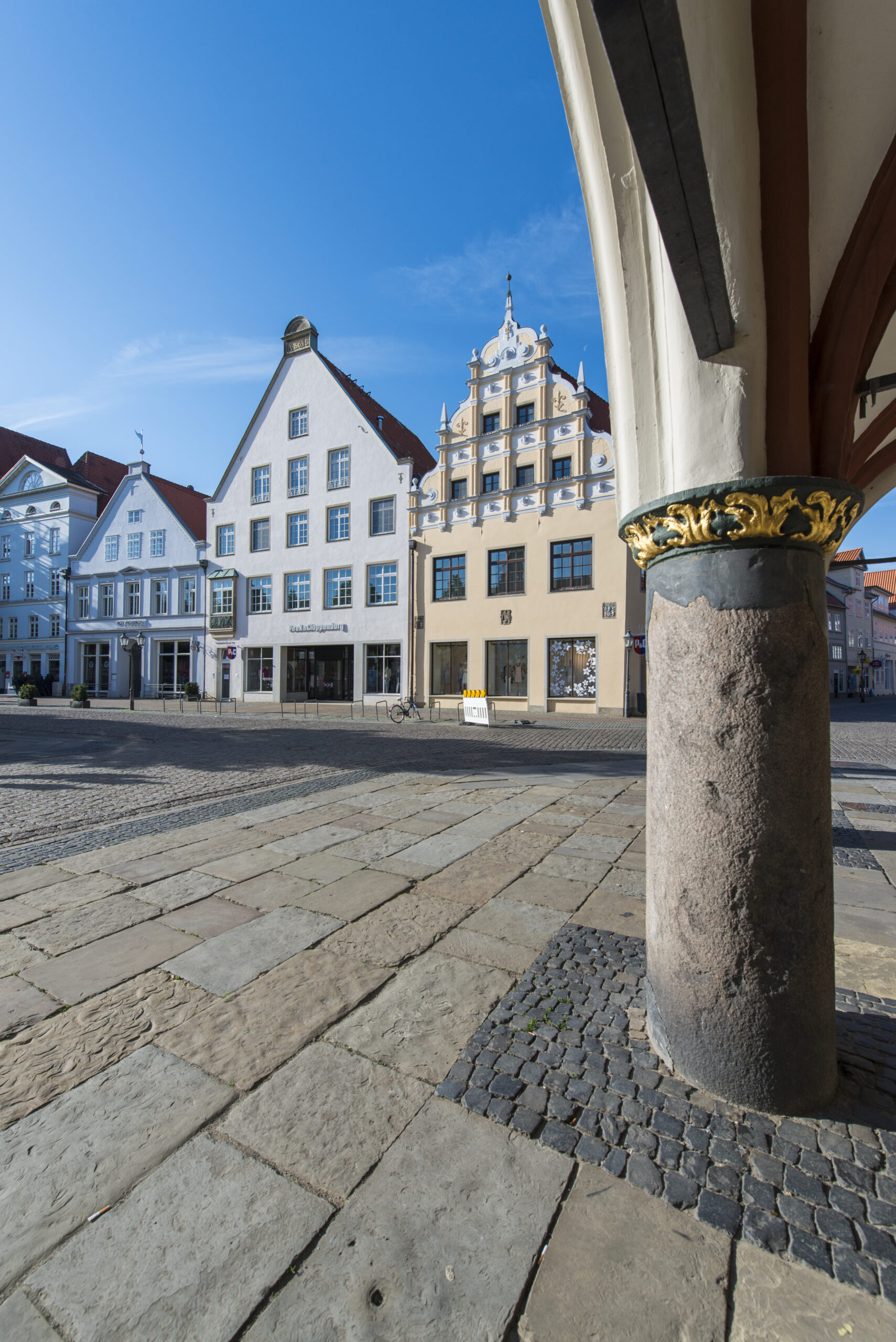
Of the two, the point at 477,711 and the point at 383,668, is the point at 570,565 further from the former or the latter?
the point at 383,668

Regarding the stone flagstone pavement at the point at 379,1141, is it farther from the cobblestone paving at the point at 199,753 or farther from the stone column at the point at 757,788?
the cobblestone paving at the point at 199,753

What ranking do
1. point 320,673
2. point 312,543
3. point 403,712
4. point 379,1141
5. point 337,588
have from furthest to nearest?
1. point 320,673
2. point 312,543
3. point 337,588
4. point 403,712
5. point 379,1141

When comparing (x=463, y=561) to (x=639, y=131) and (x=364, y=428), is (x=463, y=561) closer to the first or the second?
(x=364, y=428)

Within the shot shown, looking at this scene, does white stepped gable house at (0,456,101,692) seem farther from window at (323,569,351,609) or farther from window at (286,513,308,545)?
window at (323,569,351,609)

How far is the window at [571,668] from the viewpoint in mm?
21234

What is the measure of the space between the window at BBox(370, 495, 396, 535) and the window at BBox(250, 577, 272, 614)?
6620 millimetres

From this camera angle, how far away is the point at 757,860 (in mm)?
1889

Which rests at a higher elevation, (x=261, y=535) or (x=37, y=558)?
(x=37, y=558)

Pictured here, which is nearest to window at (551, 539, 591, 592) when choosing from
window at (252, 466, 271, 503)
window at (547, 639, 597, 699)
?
window at (547, 639, 597, 699)

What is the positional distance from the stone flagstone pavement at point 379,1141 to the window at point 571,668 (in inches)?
699

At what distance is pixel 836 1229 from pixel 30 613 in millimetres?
48170

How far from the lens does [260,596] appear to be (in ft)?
99.3

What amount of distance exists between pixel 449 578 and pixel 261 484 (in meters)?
12.5

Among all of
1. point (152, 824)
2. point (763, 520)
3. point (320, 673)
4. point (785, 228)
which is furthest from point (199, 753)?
point (320, 673)
